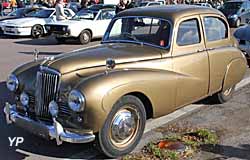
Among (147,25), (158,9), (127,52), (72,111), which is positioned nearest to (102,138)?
(72,111)

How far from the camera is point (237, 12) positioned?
21.1 metres

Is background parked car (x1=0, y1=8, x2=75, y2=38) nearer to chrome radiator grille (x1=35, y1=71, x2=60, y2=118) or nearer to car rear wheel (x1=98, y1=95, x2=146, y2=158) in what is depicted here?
chrome radiator grille (x1=35, y1=71, x2=60, y2=118)

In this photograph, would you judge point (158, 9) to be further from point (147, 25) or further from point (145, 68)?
point (145, 68)

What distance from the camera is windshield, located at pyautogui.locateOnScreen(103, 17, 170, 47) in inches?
214

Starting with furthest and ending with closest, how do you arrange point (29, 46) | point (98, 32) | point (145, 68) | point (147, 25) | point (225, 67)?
point (98, 32) < point (29, 46) < point (225, 67) < point (147, 25) < point (145, 68)

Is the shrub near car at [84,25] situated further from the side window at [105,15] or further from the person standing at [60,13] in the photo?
the person standing at [60,13]

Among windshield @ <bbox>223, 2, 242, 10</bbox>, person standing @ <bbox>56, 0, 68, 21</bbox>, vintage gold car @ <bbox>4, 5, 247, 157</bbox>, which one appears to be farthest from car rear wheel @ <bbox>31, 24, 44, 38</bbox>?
vintage gold car @ <bbox>4, 5, 247, 157</bbox>

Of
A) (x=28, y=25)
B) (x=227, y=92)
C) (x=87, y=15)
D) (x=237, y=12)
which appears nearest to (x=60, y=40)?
(x=87, y=15)

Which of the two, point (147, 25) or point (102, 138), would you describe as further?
point (147, 25)

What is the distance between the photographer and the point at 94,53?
504 cm

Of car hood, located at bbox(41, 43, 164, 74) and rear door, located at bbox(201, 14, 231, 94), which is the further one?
rear door, located at bbox(201, 14, 231, 94)

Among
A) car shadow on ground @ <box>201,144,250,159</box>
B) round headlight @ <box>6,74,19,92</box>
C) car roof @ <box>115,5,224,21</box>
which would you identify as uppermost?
car roof @ <box>115,5,224,21</box>

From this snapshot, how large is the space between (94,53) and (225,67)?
232 cm

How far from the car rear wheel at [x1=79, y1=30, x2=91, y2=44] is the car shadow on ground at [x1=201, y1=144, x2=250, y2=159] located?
36.5 ft
